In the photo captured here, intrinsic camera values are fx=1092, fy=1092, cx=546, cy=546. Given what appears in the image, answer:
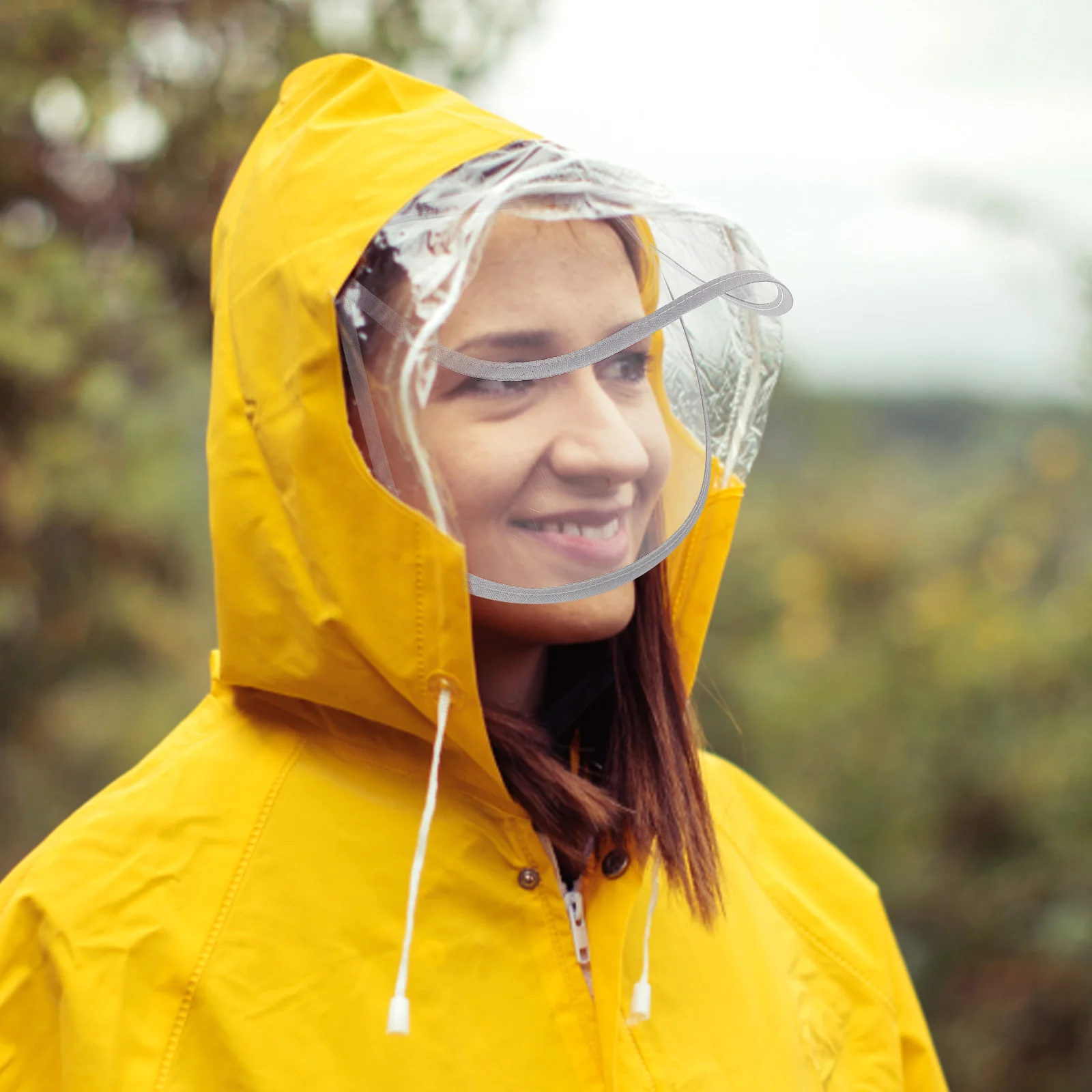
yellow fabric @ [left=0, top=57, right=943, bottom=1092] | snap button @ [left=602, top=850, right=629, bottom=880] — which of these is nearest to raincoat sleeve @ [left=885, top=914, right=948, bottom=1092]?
yellow fabric @ [left=0, top=57, right=943, bottom=1092]

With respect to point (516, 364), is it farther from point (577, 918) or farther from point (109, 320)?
point (109, 320)

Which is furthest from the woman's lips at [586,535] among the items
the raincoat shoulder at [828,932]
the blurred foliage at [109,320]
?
the blurred foliage at [109,320]

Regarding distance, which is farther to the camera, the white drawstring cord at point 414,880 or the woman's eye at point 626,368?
→ the woman's eye at point 626,368

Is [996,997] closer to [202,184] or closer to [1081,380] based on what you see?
[1081,380]

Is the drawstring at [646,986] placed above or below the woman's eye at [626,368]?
below

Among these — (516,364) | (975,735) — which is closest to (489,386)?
(516,364)

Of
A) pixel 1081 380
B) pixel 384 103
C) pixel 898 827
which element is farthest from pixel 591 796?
pixel 898 827

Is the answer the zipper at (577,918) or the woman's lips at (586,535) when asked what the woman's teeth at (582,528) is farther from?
the zipper at (577,918)

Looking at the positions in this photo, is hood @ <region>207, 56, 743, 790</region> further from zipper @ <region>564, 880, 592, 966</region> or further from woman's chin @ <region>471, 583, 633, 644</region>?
zipper @ <region>564, 880, 592, 966</region>

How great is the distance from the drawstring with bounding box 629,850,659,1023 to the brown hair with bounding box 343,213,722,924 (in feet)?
0.09

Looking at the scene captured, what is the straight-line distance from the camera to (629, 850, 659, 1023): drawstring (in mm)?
1074

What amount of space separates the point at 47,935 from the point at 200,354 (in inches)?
180

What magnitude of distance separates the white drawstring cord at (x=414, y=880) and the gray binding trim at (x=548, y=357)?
321 mm

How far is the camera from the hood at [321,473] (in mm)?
1062
